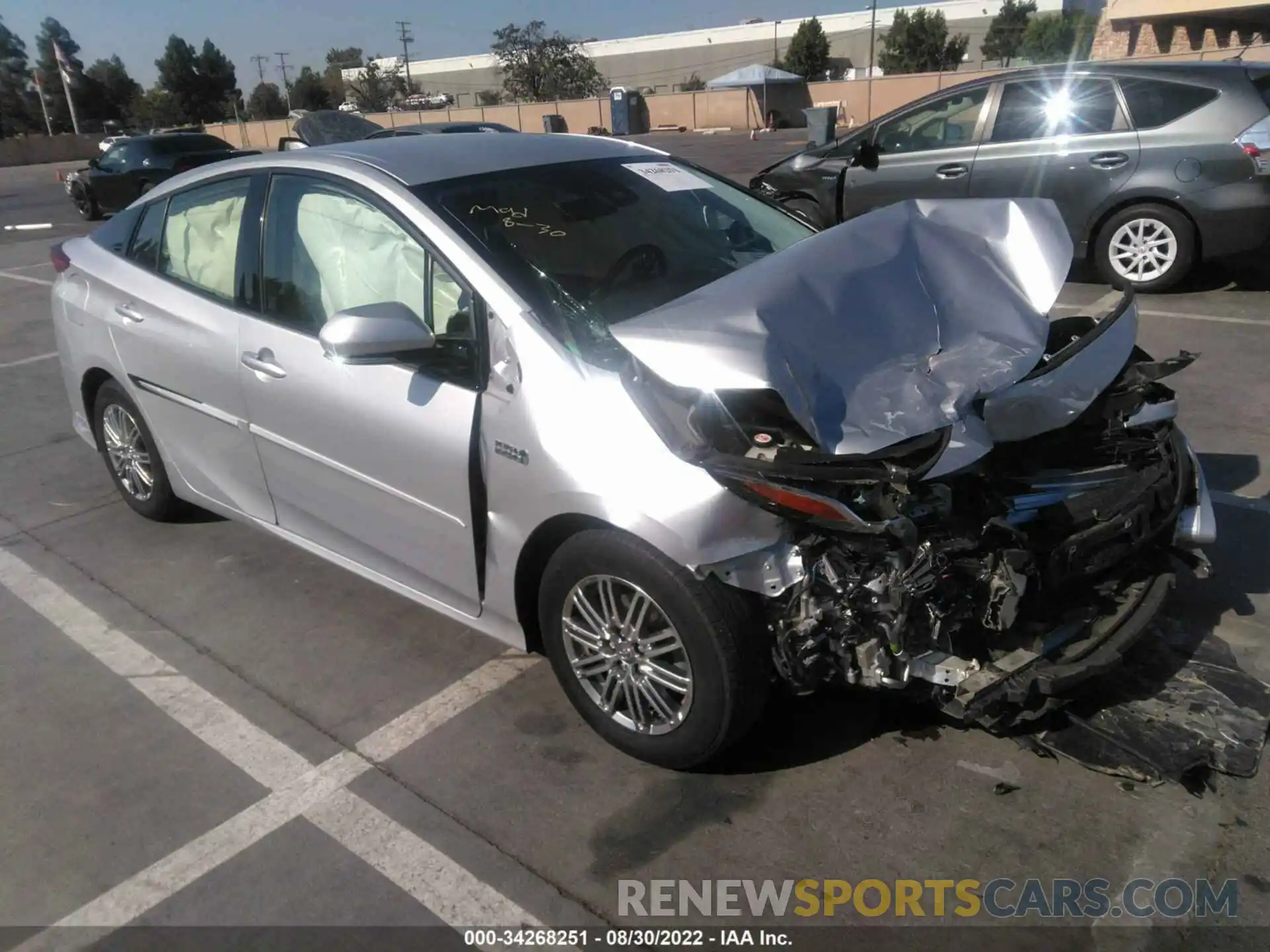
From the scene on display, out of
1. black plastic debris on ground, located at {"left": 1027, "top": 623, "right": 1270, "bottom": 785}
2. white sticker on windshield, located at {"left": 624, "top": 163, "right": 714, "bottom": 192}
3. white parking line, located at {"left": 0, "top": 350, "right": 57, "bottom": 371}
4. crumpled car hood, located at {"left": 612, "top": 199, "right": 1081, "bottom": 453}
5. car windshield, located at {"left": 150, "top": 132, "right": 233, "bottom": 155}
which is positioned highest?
car windshield, located at {"left": 150, "top": 132, "right": 233, "bottom": 155}

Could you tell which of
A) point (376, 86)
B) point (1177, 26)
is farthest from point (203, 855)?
point (376, 86)

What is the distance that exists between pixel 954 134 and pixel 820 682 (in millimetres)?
7159

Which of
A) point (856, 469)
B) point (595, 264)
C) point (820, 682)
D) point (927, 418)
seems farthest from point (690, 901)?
point (595, 264)

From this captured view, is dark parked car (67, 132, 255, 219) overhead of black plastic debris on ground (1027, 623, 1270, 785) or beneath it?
overhead

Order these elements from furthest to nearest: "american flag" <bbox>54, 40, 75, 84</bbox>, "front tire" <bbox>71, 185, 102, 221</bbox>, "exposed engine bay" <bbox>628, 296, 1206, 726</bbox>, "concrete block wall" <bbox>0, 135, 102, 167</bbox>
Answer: "concrete block wall" <bbox>0, 135, 102, 167</bbox>, "american flag" <bbox>54, 40, 75, 84</bbox>, "front tire" <bbox>71, 185, 102, 221</bbox>, "exposed engine bay" <bbox>628, 296, 1206, 726</bbox>

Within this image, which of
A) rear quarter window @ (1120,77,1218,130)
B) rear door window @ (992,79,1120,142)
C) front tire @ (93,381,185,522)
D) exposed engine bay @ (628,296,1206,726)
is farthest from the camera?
rear door window @ (992,79,1120,142)

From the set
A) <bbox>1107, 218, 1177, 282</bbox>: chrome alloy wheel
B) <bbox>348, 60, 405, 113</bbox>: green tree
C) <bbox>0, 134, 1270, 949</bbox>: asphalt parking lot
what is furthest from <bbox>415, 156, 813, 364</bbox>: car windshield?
<bbox>348, 60, 405, 113</bbox>: green tree

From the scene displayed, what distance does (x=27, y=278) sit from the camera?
1276 centimetres

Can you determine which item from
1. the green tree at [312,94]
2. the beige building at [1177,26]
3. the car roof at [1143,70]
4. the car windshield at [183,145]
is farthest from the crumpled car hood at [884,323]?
the green tree at [312,94]

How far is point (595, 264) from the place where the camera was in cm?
332

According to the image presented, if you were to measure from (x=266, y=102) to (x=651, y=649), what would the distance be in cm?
11134

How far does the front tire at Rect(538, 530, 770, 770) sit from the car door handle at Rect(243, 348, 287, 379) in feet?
4.40

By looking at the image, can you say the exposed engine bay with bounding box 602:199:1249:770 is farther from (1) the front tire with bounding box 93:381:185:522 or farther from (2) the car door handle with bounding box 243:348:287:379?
(1) the front tire with bounding box 93:381:185:522

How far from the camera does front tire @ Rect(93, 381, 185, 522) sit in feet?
14.9
